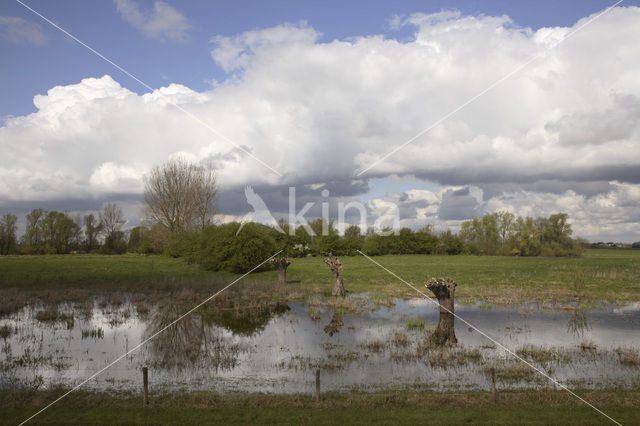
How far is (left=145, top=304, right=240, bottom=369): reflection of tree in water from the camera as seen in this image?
16.3 meters

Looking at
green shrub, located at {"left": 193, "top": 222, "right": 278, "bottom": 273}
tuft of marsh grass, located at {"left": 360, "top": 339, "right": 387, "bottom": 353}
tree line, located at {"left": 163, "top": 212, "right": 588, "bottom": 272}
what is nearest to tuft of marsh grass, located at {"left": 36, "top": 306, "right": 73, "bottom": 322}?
tuft of marsh grass, located at {"left": 360, "top": 339, "right": 387, "bottom": 353}

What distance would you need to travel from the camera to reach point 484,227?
373ft

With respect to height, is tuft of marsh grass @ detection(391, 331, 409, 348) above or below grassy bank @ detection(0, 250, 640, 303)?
below

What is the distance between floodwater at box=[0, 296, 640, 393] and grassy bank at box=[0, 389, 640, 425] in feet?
3.79

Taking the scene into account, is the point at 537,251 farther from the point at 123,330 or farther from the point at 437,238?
the point at 123,330

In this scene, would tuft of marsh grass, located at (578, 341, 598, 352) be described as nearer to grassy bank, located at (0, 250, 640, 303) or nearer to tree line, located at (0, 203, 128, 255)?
grassy bank, located at (0, 250, 640, 303)

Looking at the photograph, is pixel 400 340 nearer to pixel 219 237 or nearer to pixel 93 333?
pixel 93 333

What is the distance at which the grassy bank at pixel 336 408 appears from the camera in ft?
34.9

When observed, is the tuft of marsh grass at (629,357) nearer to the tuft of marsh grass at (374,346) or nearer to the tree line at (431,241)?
the tuft of marsh grass at (374,346)

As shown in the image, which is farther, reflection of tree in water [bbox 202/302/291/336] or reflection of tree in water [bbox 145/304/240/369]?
reflection of tree in water [bbox 202/302/291/336]

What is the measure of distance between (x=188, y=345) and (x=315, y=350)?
5690mm

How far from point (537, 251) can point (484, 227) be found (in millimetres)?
25898

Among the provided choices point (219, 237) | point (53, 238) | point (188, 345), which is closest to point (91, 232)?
point (53, 238)

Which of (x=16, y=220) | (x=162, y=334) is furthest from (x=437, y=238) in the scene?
(x=16, y=220)
